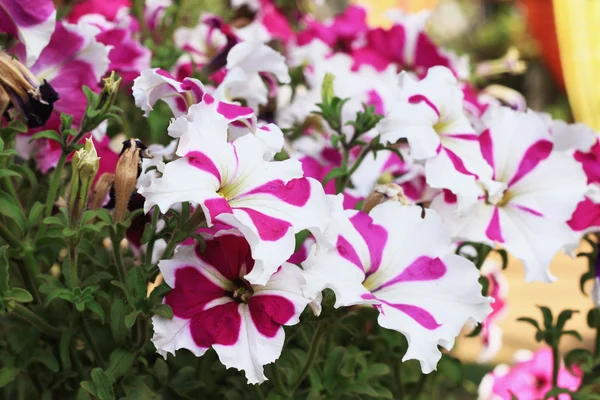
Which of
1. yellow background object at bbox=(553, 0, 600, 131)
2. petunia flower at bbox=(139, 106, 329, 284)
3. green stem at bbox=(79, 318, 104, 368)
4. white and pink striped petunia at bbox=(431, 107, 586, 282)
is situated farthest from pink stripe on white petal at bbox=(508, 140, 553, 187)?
yellow background object at bbox=(553, 0, 600, 131)

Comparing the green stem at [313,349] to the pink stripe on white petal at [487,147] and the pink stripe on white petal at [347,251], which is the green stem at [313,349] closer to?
the pink stripe on white petal at [347,251]

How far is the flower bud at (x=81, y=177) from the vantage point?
1.39 feet

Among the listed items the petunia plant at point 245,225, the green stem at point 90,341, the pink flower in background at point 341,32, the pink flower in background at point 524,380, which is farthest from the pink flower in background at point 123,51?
the pink flower in background at point 524,380

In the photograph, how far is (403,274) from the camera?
0.46 m

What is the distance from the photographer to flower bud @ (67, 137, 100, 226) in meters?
0.42

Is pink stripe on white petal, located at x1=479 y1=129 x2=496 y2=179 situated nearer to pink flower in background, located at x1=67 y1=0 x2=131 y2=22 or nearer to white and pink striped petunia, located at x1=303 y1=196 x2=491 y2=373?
white and pink striped petunia, located at x1=303 y1=196 x2=491 y2=373

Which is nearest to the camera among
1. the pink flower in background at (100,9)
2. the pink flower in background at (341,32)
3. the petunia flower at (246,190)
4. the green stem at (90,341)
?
the petunia flower at (246,190)

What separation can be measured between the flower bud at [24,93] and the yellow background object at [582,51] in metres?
2.24

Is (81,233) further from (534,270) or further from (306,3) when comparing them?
A: (306,3)

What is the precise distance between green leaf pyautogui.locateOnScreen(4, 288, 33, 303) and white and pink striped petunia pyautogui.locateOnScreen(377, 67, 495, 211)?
25 centimetres

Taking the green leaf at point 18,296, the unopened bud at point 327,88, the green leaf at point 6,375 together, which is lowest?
the green leaf at point 6,375

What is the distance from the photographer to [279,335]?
16.4 inches

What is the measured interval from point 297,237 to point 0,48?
22 cm

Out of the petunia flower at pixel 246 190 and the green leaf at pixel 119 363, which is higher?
the petunia flower at pixel 246 190
